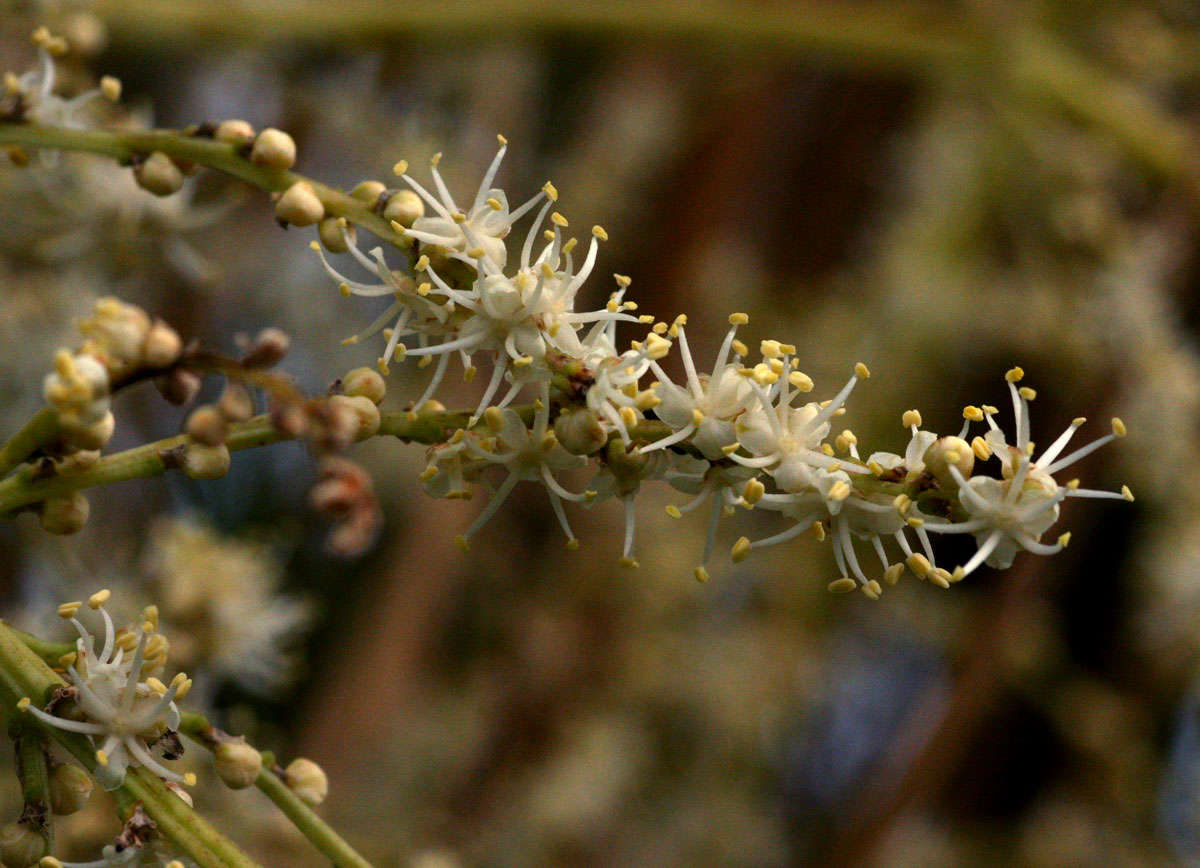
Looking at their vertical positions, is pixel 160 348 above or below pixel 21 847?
above

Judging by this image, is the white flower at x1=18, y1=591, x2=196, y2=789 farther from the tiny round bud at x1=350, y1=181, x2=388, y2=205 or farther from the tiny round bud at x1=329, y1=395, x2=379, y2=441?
the tiny round bud at x1=350, y1=181, x2=388, y2=205

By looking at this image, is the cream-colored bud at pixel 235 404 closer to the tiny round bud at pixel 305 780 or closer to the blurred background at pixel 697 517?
the tiny round bud at pixel 305 780

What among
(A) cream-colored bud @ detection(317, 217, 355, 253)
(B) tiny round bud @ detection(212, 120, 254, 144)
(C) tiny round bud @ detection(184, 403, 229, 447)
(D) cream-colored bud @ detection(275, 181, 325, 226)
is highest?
(B) tiny round bud @ detection(212, 120, 254, 144)

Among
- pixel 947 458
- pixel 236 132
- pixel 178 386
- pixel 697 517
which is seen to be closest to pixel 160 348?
pixel 178 386

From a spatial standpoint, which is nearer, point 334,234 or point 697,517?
point 334,234

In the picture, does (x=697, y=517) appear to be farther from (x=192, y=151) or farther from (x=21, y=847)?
(x=21, y=847)

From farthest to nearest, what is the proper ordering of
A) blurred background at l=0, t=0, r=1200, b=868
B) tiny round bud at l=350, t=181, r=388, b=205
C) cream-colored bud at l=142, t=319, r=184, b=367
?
blurred background at l=0, t=0, r=1200, b=868, tiny round bud at l=350, t=181, r=388, b=205, cream-colored bud at l=142, t=319, r=184, b=367

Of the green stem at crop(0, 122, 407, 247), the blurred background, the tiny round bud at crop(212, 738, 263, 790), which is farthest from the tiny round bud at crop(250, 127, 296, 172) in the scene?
the blurred background
